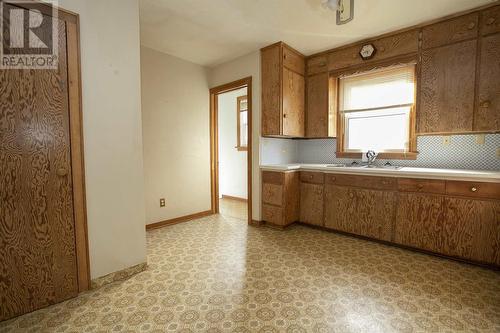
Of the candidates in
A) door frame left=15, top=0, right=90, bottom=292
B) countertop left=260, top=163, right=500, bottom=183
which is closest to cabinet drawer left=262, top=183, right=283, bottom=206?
countertop left=260, top=163, right=500, bottom=183

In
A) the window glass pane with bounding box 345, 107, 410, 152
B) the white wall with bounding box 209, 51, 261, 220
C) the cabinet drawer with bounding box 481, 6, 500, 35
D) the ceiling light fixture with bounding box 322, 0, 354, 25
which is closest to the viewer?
the ceiling light fixture with bounding box 322, 0, 354, 25

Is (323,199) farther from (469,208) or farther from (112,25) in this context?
(112,25)

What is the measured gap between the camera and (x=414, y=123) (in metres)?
2.86

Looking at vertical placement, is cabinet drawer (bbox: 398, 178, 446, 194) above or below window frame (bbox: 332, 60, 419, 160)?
below

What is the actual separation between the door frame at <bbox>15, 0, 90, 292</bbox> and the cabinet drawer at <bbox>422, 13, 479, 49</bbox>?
3431 mm

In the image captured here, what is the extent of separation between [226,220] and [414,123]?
2955 mm

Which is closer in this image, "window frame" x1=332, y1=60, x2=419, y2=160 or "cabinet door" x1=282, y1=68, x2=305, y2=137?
"window frame" x1=332, y1=60, x2=419, y2=160

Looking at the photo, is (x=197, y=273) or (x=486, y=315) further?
(x=197, y=273)

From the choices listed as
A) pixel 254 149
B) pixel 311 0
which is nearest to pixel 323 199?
pixel 254 149

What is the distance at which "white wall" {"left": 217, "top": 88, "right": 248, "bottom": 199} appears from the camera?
5.10 m

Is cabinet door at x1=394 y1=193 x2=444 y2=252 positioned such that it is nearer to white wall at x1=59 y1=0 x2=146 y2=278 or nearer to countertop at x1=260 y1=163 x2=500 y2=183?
countertop at x1=260 y1=163 x2=500 y2=183

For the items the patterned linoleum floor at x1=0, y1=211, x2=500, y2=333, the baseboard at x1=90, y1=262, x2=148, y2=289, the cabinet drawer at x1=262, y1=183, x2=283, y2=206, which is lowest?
the patterned linoleum floor at x1=0, y1=211, x2=500, y2=333

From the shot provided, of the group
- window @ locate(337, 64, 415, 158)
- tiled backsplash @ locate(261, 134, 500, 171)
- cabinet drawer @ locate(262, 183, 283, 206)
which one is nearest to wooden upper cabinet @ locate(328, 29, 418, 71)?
window @ locate(337, 64, 415, 158)

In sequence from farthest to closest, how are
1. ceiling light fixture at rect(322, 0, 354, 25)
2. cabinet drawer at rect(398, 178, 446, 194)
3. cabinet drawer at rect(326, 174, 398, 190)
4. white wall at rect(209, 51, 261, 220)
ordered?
white wall at rect(209, 51, 261, 220)
cabinet drawer at rect(326, 174, 398, 190)
cabinet drawer at rect(398, 178, 446, 194)
ceiling light fixture at rect(322, 0, 354, 25)
